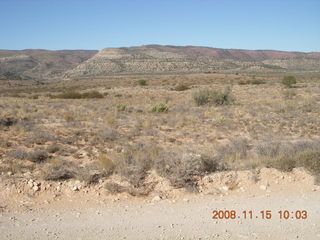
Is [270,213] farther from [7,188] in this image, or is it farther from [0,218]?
[7,188]

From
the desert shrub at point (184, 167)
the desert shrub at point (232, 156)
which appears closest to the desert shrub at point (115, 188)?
the desert shrub at point (184, 167)

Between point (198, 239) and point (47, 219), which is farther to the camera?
point (47, 219)

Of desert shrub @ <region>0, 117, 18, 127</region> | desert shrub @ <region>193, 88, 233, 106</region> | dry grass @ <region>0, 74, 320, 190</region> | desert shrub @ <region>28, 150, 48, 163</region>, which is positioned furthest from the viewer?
desert shrub @ <region>193, 88, 233, 106</region>

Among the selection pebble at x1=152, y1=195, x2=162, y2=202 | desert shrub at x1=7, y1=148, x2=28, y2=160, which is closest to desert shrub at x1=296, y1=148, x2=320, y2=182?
pebble at x1=152, y1=195, x2=162, y2=202

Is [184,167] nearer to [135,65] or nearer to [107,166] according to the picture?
[107,166]

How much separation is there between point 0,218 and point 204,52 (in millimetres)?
192631

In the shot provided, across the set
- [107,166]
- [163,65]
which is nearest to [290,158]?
[107,166]

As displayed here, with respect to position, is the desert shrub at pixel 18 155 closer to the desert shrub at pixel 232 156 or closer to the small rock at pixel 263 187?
the desert shrub at pixel 232 156

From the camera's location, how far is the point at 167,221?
4773 millimetres

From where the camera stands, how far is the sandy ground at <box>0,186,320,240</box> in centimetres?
437

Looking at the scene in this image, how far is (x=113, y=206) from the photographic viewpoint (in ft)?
17.7

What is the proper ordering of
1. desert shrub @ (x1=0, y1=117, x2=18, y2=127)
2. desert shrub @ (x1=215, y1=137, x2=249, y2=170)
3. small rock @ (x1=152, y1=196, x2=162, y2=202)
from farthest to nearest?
desert shrub @ (x1=0, y1=117, x2=18, y2=127), desert shrub @ (x1=215, y1=137, x2=249, y2=170), small rock @ (x1=152, y1=196, x2=162, y2=202)

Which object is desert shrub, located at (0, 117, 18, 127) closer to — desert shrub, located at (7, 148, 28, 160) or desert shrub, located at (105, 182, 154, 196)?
desert shrub, located at (7, 148, 28, 160)

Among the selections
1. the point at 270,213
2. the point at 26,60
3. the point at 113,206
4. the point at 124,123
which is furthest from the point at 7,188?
the point at 26,60
